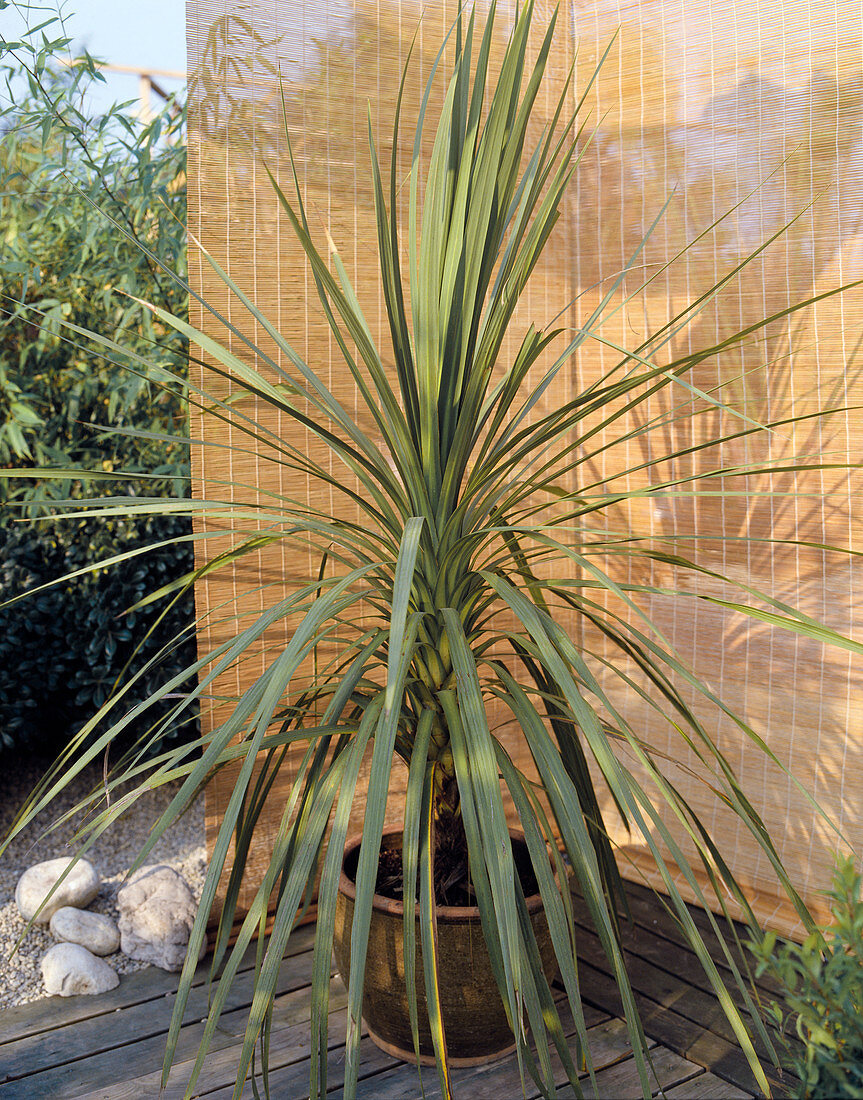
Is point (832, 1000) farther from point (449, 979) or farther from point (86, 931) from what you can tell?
point (86, 931)

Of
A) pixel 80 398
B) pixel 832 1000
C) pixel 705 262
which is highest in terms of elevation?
pixel 705 262

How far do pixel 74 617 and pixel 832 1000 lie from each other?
2262 millimetres

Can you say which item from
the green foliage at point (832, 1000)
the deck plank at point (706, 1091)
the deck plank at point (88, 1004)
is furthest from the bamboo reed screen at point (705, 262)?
the green foliage at point (832, 1000)

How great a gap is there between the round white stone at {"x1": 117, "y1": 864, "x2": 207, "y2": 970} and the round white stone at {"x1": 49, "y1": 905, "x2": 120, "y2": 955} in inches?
1.1

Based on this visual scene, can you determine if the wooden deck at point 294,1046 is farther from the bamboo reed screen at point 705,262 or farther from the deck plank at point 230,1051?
the bamboo reed screen at point 705,262

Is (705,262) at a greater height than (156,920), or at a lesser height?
greater

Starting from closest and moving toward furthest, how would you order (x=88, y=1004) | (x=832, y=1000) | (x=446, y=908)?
1. (x=832, y=1000)
2. (x=446, y=908)
3. (x=88, y=1004)

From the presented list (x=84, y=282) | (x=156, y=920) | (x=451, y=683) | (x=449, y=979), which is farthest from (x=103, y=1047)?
(x=84, y=282)

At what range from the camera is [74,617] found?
8.92 ft

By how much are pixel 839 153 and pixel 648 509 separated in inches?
37.2

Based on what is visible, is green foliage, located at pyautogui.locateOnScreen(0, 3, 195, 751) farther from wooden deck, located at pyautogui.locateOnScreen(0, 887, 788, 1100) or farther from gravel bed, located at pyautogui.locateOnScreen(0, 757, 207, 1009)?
wooden deck, located at pyautogui.locateOnScreen(0, 887, 788, 1100)

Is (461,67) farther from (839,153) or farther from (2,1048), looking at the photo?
(2,1048)

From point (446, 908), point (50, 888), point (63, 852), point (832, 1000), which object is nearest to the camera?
point (832, 1000)

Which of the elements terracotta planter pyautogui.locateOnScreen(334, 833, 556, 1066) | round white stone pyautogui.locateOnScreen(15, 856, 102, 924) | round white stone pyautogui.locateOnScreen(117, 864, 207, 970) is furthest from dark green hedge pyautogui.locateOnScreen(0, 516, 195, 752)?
terracotta planter pyautogui.locateOnScreen(334, 833, 556, 1066)
